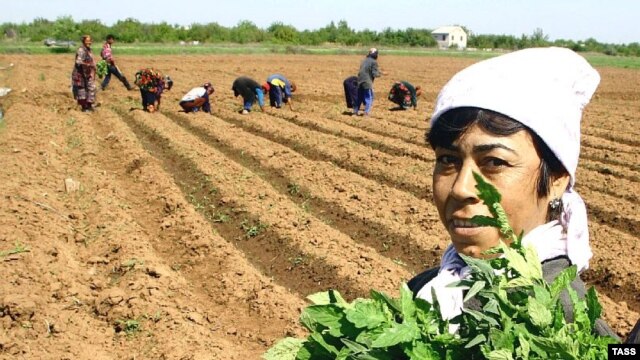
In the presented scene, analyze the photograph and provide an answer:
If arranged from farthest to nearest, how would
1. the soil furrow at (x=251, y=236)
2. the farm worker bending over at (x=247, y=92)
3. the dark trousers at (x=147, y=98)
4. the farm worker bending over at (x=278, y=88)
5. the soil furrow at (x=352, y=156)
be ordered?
the farm worker bending over at (x=278, y=88) → the farm worker bending over at (x=247, y=92) → the dark trousers at (x=147, y=98) → the soil furrow at (x=352, y=156) → the soil furrow at (x=251, y=236)

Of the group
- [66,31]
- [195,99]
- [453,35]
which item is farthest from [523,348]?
[453,35]

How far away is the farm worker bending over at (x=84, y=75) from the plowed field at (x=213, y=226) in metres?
0.88

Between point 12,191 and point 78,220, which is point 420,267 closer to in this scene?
point 78,220

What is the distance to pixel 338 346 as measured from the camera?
100 cm

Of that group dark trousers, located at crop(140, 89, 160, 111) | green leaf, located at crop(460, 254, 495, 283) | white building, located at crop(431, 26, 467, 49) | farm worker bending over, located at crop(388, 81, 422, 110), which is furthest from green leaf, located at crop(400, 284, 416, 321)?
white building, located at crop(431, 26, 467, 49)

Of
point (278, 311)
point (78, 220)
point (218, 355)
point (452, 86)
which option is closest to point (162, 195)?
point (78, 220)

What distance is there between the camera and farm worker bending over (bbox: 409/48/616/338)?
1.36 meters

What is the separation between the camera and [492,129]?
1396 mm

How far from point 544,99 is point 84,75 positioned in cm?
1422

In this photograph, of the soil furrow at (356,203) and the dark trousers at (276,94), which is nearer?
the soil furrow at (356,203)

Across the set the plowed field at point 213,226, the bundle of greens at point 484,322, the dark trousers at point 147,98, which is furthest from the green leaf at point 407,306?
the dark trousers at point 147,98

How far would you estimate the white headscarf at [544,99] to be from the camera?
1.36m

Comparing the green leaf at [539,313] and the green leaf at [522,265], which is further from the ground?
the green leaf at [522,265]

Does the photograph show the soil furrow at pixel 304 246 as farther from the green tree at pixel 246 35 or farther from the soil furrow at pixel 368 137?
the green tree at pixel 246 35
